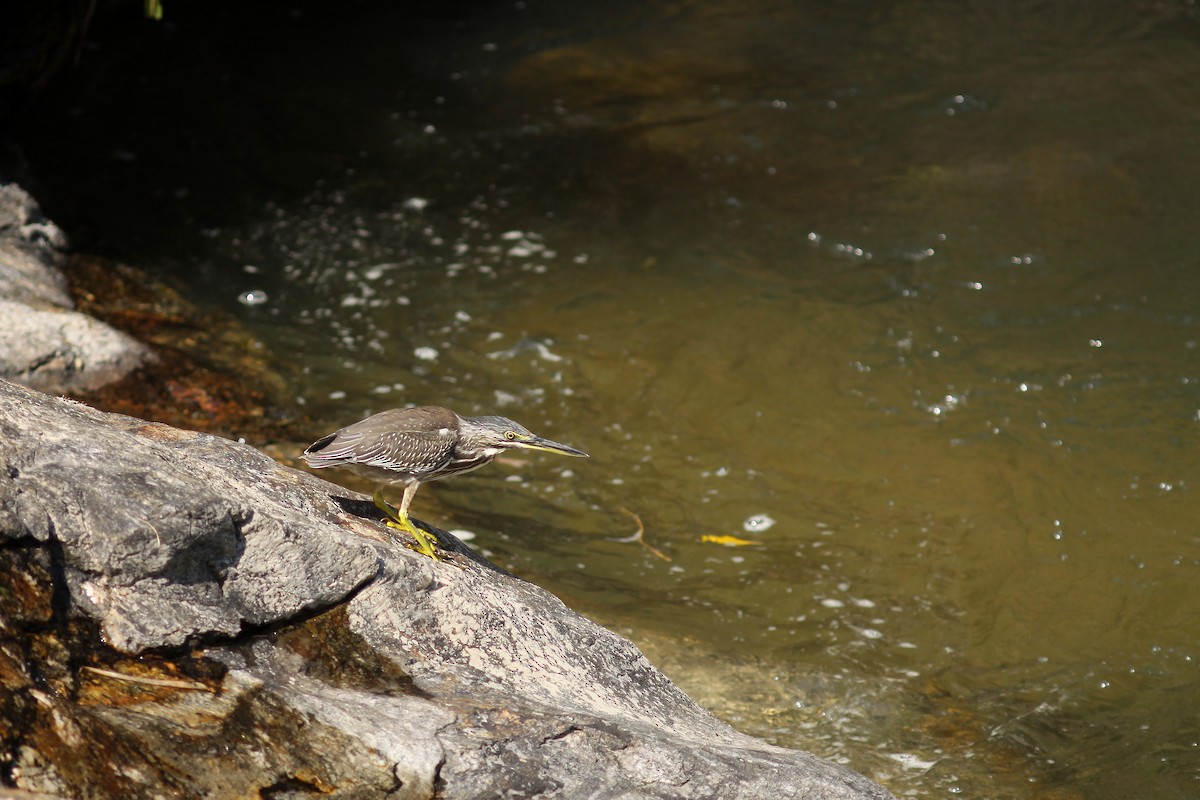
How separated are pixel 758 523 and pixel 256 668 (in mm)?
4540

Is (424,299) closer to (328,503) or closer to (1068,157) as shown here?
(328,503)

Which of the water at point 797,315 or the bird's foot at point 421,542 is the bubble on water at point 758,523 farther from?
the bird's foot at point 421,542

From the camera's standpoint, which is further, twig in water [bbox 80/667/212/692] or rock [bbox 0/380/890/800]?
twig in water [bbox 80/667/212/692]

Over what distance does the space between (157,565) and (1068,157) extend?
1046 cm

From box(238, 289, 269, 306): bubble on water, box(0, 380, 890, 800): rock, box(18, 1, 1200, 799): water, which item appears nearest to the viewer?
box(0, 380, 890, 800): rock

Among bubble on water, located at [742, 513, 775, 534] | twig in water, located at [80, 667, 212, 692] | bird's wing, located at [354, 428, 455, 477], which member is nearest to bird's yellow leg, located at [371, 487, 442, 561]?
bird's wing, located at [354, 428, 455, 477]

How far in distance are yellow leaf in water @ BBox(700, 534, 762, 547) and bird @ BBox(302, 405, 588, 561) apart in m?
2.65

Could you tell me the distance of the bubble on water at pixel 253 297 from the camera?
31.8 ft

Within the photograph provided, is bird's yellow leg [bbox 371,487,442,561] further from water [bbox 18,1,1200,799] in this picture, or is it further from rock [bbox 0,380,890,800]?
water [bbox 18,1,1200,799]

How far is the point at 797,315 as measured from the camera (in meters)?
9.67

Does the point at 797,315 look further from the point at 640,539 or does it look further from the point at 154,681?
the point at 154,681

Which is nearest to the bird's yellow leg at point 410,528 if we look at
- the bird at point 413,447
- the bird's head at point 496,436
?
the bird at point 413,447

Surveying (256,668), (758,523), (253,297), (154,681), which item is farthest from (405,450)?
(253,297)

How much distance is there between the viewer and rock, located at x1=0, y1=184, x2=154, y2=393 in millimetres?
7305
